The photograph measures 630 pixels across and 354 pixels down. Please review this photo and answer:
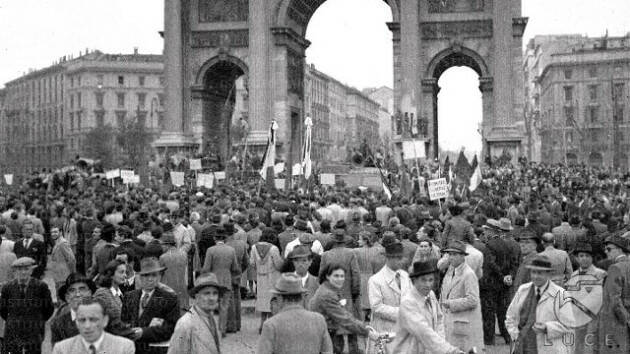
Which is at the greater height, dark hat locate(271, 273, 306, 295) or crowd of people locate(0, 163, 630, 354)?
dark hat locate(271, 273, 306, 295)

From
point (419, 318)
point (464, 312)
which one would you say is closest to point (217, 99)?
point (464, 312)

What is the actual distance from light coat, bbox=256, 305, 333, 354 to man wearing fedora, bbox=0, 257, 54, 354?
3.92m

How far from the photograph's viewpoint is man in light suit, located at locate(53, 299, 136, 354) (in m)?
6.25

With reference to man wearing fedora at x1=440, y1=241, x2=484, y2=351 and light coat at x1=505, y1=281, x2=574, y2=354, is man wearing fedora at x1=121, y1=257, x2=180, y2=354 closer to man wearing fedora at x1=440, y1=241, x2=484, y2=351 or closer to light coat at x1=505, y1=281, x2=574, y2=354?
man wearing fedora at x1=440, y1=241, x2=484, y2=351

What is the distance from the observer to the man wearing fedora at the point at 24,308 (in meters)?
9.72

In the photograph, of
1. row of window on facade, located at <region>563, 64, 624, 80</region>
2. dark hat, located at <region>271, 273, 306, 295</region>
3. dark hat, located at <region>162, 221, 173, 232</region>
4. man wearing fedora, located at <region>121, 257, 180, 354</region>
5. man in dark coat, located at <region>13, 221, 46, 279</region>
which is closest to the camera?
dark hat, located at <region>271, 273, 306, 295</region>

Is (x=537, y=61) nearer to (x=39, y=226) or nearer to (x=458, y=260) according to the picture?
(x=39, y=226)

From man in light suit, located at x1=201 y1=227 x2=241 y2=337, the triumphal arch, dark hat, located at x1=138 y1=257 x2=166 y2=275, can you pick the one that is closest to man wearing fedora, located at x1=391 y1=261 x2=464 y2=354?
dark hat, located at x1=138 y1=257 x2=166 y2=275

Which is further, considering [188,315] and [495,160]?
[495,160]

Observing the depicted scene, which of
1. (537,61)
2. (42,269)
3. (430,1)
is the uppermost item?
(537,61)

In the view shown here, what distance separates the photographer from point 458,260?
9312mm

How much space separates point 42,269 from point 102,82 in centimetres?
10053

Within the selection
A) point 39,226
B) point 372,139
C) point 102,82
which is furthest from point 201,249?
point 372,139

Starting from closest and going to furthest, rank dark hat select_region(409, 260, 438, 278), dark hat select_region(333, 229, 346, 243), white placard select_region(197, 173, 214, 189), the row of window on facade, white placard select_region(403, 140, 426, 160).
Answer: dark hat select_region(409, 260, 438, 278), dark hat select_region(333, 229, 346, 243), white placard select_region(403, 140, 426, 160), white placard select_region(197, 173, 214, 189), the row of window on facade
